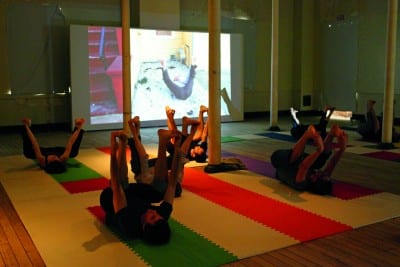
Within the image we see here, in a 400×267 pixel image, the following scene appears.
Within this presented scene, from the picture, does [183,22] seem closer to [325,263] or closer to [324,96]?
[324,96]

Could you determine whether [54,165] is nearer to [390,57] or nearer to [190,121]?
[190,121]

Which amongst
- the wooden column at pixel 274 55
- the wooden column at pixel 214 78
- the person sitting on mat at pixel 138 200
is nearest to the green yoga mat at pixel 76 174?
the wooden column at pixel 214 78

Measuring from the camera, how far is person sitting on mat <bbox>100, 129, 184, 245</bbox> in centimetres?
305

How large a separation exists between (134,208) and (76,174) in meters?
2.26

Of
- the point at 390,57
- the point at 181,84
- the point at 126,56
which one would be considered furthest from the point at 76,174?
the point at 181,84

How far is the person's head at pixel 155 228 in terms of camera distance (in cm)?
300

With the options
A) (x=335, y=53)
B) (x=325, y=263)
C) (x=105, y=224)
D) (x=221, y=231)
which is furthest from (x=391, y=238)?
(x=335, y=53)

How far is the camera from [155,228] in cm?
299

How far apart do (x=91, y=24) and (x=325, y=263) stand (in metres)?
7.76

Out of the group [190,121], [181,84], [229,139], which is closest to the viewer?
[190,121]

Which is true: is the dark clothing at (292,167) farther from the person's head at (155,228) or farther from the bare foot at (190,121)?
the person's head at (155,228)

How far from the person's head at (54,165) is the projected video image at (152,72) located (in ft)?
12.4

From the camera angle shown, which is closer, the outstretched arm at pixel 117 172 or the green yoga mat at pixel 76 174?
the outstretched arm at pixel 117 172

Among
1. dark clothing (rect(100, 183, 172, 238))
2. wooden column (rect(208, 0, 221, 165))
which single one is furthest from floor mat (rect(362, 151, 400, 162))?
dark clothing (rect(100, 183, 172, 238))
